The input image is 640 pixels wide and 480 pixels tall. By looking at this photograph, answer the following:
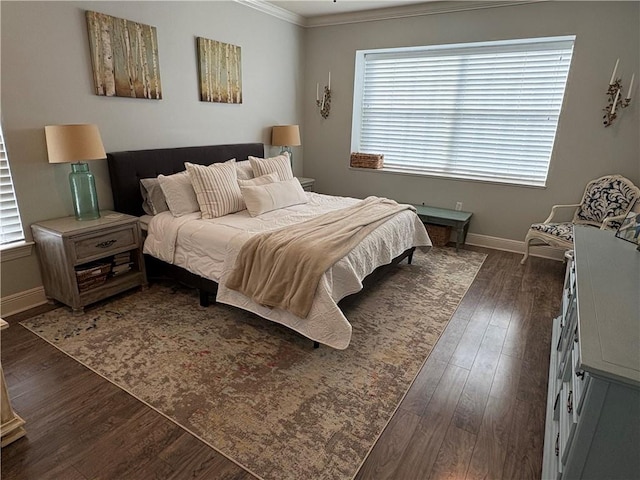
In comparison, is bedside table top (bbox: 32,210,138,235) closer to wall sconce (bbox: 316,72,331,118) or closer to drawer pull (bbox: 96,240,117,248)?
drawer pull (bbox: 96,240,117,248)

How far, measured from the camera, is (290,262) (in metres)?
2.35

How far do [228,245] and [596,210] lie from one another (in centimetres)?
366

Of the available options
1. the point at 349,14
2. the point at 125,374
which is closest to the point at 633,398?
the point at 125,374

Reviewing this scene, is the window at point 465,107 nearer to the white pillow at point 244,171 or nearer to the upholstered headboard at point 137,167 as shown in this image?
the white pillow at point 244,171

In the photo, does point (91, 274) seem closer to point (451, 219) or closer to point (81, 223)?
point (81, 223)

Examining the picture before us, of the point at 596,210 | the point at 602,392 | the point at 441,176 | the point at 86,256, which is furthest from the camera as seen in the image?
the point at 441,176

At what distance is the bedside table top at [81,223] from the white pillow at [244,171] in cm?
118

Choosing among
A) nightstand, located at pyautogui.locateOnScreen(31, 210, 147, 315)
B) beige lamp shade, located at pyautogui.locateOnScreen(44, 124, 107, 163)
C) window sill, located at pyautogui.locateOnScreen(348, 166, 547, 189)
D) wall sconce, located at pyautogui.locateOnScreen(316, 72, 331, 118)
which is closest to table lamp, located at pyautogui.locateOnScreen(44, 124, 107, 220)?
beige lamp shade, located at pyautogui.locateOnScreen(44, 124, 107, 163)

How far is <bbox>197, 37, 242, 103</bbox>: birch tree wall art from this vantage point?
12.5 feet

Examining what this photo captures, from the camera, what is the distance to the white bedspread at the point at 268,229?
2.25 m

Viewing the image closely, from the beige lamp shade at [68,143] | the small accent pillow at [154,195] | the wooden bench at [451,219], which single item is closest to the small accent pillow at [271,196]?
the small accent pillow at [154,195]

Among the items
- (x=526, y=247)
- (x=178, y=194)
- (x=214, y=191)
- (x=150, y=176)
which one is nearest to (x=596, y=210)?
(x=526, y=247)

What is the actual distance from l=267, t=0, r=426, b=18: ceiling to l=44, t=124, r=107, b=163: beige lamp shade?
2878mm

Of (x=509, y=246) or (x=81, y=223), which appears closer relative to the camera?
(x=81, y=223)
